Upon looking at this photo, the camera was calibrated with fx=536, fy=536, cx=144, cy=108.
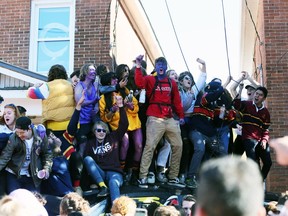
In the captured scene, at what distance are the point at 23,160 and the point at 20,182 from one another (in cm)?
28

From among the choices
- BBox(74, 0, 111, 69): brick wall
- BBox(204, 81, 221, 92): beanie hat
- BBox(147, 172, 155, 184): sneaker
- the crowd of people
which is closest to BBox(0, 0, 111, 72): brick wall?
BBox(74, 0, 111, 69): brick wall

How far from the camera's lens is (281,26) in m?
11.6

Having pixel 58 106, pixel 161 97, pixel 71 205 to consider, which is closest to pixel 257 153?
pixel 161 97

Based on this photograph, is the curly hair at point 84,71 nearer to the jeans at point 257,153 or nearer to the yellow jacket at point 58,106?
the yellow jacket at point 58,106

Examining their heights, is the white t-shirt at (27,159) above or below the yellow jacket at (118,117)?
below

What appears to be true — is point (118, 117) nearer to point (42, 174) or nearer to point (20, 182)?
point (42, 174)

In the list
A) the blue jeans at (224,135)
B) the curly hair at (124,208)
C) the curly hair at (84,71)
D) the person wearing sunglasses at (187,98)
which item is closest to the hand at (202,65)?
the person wearing sunglasses at (187,98)

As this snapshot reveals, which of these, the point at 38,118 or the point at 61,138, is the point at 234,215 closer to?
the point at 61,138

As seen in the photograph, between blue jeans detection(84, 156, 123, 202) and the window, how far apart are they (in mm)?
5339

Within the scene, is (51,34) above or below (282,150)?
above

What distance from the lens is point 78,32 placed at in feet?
40.5

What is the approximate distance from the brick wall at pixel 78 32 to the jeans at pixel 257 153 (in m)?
4.59

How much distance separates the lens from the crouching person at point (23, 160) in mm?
6766

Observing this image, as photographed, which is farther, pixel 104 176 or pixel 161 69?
pixel 161 69
